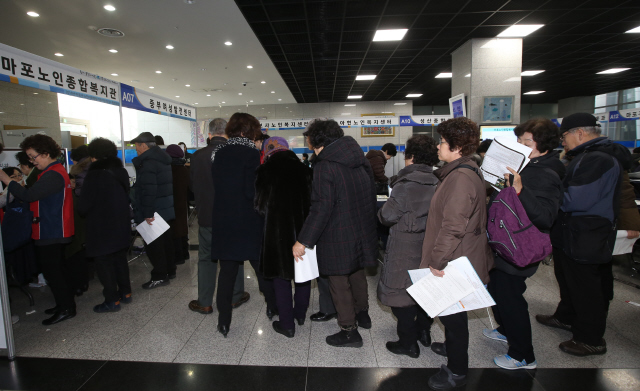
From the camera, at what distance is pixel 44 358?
2.21m

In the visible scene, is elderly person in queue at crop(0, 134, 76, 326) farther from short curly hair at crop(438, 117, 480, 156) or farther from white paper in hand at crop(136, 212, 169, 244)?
short curly hair at crop(438, 117, 480, 156)

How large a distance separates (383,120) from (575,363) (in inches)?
266

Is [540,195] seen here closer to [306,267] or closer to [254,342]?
[306,267]

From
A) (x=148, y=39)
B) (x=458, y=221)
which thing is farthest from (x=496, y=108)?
(x=148, y=39)

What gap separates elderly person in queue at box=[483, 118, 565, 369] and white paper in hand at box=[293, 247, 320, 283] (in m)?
1.14

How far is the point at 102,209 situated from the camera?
8.92ft

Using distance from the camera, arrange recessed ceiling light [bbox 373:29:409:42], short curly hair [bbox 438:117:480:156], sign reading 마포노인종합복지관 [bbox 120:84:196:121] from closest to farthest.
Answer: short curly hair [bbox 438:117:480:156]
sign reading 마포노인종합복지관 [bbox 120:84:196:121]
recessed ceiling light [bbox 373:29:409:42]

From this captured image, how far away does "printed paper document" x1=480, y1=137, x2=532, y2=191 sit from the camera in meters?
1.61

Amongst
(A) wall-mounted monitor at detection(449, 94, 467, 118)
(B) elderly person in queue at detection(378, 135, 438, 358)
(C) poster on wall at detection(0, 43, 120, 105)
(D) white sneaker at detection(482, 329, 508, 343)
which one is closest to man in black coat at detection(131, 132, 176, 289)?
(C) poster on wall at detection(0, 43, 120, 105)

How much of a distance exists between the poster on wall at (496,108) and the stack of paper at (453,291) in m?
5.10

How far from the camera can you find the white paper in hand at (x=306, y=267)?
84.7 inches

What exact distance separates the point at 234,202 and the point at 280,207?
344 millimetres

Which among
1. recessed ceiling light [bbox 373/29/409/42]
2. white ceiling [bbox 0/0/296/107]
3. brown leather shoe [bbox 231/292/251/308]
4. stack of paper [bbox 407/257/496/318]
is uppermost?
white ceiling [bbox 0/0/296/107]

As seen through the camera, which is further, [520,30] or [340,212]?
[520,30]
